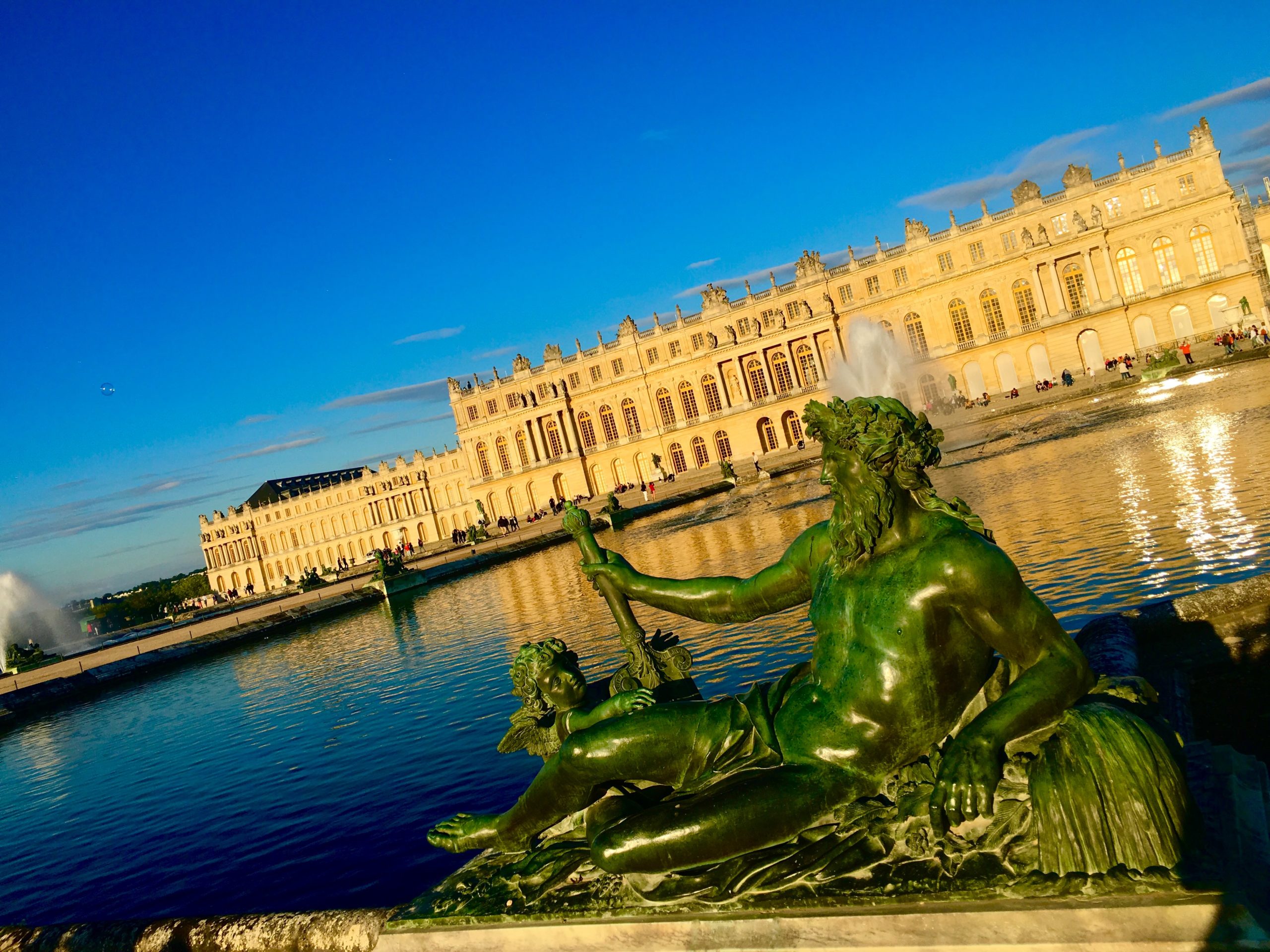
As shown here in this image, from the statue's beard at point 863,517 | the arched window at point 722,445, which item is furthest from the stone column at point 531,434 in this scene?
the statue's beard at point 863,517

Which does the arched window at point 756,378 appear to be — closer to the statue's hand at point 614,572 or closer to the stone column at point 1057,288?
the stone column at point 1057,288

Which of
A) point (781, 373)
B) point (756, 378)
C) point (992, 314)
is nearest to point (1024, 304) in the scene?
point (992, 314)

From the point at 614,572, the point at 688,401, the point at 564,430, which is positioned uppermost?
the point at 564,430

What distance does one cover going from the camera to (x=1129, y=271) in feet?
163

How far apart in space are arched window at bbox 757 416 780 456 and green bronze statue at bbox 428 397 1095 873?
5726cm

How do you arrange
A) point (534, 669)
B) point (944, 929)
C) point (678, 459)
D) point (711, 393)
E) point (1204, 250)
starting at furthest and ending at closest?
point (678, 459)
point (711, 393)
point (1204, 250)
point (534, 669)
point (944, 929)

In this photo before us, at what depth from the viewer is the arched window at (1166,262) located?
48.7 metres

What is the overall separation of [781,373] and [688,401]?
6.80 m

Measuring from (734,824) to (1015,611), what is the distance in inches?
31.1

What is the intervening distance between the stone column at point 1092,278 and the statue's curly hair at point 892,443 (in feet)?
179

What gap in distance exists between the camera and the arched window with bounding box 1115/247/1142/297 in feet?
163

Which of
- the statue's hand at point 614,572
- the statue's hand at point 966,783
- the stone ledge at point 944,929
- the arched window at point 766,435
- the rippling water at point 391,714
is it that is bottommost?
the rippling water at point 391,714

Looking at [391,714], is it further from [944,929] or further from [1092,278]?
[1092,278]

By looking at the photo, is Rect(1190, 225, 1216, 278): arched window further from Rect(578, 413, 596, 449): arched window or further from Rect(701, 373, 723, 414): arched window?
Rect(578, 413, 596, 449): arched window
